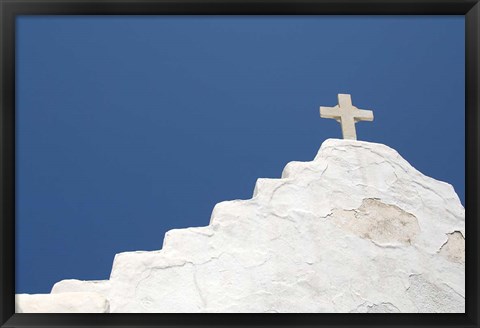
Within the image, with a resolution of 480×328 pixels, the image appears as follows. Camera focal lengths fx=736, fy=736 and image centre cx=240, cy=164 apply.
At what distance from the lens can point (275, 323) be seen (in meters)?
3.43

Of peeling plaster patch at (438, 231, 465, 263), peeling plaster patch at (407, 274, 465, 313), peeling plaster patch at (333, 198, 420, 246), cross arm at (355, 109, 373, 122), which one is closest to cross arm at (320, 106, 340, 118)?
cross arm at (355, 109, 373, 122)

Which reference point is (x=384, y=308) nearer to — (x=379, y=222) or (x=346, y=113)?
(x=379, y=222)

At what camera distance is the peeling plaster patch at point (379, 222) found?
20.0 feet

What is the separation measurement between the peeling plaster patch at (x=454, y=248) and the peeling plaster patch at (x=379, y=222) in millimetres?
268

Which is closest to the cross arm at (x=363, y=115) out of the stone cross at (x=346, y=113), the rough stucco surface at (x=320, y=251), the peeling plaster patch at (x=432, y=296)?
the stone cross at (x=346, y=113)

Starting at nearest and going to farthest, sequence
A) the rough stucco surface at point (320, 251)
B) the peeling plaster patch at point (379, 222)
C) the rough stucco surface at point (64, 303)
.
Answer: the rough stucco surface at point (64, 303), the rough stucco surface at point (320, 251), the peeling plaster patch at point (379, 222)

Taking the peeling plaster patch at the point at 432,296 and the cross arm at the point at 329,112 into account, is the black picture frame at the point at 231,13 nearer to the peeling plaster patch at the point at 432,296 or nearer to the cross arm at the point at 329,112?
the peeling plaster patch at the point at 432,296

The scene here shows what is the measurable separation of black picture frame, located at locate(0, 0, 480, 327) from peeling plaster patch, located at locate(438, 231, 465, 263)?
2695 mm

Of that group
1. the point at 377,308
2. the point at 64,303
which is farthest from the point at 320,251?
the point at 64,303

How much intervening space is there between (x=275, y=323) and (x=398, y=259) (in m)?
2.79

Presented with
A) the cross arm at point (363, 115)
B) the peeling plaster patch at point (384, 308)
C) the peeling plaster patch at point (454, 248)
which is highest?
the cross arm at point (363, 115)

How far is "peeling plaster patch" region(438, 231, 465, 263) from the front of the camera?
6.19 m

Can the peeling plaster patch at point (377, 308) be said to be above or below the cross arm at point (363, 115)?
below

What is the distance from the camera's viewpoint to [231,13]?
3600 mm
